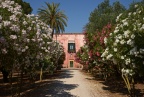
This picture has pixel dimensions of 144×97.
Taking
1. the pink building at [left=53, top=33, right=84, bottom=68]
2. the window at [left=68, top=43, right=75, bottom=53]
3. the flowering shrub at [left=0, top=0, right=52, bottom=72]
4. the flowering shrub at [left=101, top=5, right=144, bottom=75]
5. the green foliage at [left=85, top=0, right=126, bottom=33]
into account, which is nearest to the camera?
the flowering shrub at [left=101, top=5, right=144, bottom=75]

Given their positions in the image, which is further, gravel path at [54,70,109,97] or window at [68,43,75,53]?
window at [68,43,75,53]

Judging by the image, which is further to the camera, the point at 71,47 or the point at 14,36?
the point at 71,47

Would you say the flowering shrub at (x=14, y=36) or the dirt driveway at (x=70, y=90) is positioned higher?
Answer: the flowering shrub at (x=14, y=36)

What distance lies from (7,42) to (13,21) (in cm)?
107

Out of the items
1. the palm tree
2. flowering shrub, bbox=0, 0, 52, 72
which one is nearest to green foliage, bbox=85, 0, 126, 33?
the palm tree

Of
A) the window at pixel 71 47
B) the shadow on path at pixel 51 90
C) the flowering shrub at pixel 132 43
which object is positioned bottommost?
the shadow on path at pixel 51 90

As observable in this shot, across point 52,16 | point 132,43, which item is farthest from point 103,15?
point 132,43

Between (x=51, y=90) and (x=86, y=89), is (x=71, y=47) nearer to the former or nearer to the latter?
(x=86, y=89)

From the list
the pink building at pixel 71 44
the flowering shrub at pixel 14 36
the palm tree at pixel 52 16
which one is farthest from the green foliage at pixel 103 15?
the pink building at pixel 71 44

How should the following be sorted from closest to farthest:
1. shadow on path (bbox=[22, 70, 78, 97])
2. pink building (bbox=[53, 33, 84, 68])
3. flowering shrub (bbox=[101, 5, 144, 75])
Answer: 1. flowering shrub (bbox=[101, 5, 144, 75])
2. shadow on path (bbox=[22, 70, 78, 97])
3. pink building (bbox=[53, 33, 84, 68])

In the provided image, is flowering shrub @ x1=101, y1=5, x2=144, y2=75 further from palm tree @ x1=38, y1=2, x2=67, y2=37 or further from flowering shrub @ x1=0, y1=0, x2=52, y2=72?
palm tree @ x1=38, y1=2, x2=67, y2=37

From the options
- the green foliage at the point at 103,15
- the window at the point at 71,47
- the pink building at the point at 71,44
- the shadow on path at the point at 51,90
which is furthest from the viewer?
the window at the point at 71,47

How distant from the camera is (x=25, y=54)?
13.3 meters

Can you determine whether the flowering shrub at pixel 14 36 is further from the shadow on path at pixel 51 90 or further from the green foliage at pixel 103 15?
the green foliage at pixel 103 15
